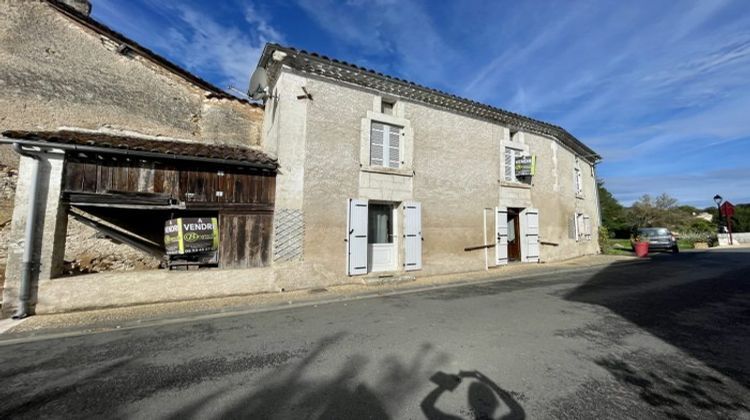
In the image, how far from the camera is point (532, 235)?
37.5ft

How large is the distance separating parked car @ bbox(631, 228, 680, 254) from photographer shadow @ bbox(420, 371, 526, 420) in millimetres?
18512

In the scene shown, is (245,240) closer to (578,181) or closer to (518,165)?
(518,165)

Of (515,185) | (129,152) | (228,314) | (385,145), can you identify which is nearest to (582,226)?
(515,185)

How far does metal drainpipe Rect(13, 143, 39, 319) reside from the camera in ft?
16.0

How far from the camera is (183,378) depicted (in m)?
2.79

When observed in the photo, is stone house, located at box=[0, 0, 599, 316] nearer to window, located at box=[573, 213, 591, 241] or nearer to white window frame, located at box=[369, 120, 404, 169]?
white window frame, located at box=[369, 120, 404, 169]

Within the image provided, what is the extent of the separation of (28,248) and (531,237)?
13.5 metres

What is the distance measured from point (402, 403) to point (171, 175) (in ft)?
20.9

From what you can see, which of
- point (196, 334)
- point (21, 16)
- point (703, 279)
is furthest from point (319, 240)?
point (703, 279)

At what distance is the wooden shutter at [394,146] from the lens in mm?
8828

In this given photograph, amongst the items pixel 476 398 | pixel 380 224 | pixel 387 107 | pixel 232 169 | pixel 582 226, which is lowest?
pixel 476 398

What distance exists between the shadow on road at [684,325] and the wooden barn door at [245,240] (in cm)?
630

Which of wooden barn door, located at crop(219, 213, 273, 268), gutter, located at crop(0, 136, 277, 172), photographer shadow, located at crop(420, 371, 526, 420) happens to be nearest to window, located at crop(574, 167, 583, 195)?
gutter, located at crop(0, 136, 277, 172)

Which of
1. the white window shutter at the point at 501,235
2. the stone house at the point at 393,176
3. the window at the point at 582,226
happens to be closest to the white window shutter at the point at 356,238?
the stone house at the point at 393,176
